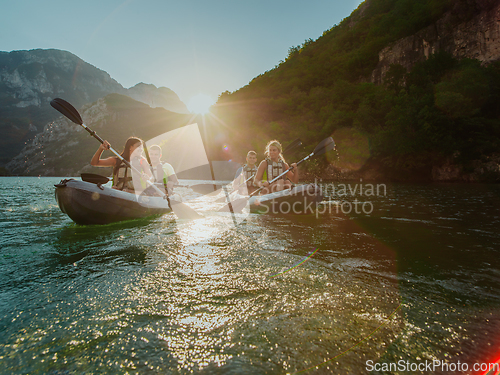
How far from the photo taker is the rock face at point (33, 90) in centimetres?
13162

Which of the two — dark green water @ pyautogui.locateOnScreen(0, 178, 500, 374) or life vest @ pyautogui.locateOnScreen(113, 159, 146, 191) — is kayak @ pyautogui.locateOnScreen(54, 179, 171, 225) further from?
dark green water @ pyautogui.locateOnScreen(0, 178, 500, 374)

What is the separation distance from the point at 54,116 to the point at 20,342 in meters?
187

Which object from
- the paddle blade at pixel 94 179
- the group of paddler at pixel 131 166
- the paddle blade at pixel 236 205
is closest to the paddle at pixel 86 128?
the group of paddler at pixel 131 166

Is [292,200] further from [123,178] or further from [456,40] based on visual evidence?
[456,40]

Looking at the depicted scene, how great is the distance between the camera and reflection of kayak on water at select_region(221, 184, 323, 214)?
22.4 ft

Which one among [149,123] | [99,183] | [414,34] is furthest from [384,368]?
[149,123]

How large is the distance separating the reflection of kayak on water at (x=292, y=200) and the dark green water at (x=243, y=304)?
2563mm

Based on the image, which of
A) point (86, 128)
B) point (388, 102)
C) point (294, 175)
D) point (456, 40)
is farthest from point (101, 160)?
point (456, 40)

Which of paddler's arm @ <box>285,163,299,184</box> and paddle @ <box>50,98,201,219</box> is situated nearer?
paddle @ <box>50,98,201,219</box>

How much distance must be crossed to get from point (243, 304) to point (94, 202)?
453cm

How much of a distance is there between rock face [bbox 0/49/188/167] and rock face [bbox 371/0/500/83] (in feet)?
502

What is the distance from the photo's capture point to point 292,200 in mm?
6895

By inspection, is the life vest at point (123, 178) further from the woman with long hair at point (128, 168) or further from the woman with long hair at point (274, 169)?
the woman with long hair at point (274, 169)

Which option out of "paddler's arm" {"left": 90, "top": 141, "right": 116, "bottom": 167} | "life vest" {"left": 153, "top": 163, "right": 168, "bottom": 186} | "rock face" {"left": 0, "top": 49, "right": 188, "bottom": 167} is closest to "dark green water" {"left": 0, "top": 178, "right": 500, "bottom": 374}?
"paddler's arm" {"left": 90, "top": 141, "right": 116, "bottom": 167}
